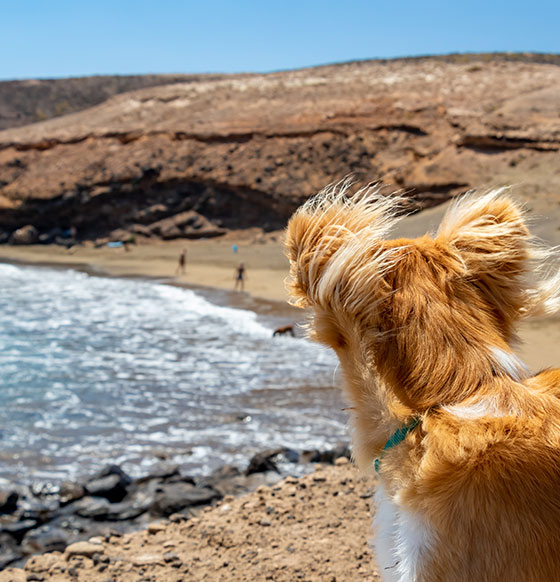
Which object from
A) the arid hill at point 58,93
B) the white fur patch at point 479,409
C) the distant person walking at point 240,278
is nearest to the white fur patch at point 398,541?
the white fur patch at point 479,409

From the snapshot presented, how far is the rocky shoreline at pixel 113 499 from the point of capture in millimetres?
6457

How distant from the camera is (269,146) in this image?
4078 centimetres

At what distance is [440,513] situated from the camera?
1490 millimetres

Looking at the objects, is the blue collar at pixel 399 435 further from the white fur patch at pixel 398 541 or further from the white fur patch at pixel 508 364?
the white fur patch at pixel 508 364

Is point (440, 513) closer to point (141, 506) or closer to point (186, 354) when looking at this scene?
point (141, 506)

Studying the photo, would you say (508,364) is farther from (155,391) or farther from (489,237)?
(155,391)

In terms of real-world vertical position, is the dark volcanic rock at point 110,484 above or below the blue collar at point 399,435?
above

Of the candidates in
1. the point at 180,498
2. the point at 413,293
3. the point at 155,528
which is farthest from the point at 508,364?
the point at 180,498

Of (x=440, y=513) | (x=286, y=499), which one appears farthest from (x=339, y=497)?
(x=440, y=513)

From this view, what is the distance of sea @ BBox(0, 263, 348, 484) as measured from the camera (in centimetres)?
880

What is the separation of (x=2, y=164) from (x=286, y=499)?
1824 inches

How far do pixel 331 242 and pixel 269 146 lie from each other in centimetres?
4007

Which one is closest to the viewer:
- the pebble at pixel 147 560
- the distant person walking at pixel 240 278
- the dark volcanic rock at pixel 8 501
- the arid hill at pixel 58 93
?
the pebble at pixel 147 560

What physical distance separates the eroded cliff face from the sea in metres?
19.3
